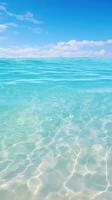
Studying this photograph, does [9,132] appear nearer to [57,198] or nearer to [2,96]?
[57,198]

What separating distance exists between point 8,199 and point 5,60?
25.0 meters

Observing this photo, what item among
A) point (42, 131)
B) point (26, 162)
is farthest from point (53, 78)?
point (26, 162)

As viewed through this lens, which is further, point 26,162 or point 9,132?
point 9,132

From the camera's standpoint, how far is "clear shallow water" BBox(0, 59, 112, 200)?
17.6ft

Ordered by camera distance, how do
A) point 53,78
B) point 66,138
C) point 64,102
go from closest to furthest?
point 66,138 → point 64,102 → point 53,78

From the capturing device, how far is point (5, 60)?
28453 millimetres

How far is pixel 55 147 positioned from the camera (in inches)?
302

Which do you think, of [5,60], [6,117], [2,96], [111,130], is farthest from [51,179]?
[5,60]

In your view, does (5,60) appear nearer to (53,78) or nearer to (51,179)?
(53,78)

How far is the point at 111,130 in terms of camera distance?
9.29 meters

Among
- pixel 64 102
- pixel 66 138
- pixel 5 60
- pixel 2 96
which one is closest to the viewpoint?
pixel 66 138

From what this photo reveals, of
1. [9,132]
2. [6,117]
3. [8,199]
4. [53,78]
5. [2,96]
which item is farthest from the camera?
[53,78]

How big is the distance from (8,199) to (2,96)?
39.4 feet

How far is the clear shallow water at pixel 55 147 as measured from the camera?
5.36 metres
